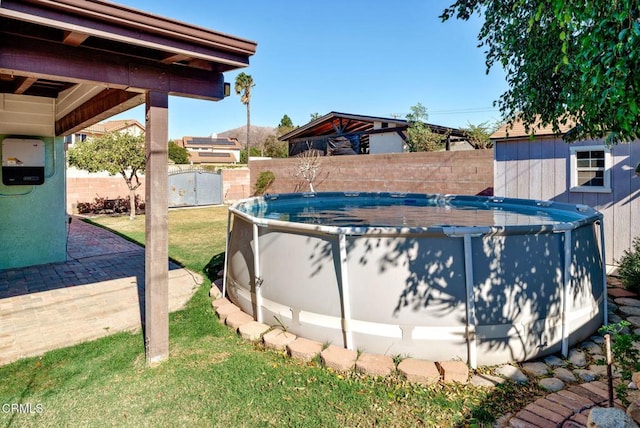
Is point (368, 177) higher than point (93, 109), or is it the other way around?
point (93, 109)

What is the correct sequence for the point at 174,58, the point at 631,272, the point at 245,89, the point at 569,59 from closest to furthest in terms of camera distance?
1. the point at 174,58
2. the point at 569,59
3. the point at 631,272
4. the point at 245,89

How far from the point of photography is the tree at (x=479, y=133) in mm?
17567

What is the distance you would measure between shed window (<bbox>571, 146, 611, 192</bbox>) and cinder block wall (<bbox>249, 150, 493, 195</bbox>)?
8.41 ft

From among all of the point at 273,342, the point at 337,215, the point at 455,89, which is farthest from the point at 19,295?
the point at 455,89

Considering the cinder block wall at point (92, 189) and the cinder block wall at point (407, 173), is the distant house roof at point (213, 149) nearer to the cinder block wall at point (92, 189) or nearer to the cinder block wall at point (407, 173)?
the cinder block wall at point (92, 189)

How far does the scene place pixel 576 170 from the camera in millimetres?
8367

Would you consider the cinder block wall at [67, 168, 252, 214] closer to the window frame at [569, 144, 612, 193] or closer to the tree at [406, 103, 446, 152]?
the tree at [406, 103, 446, 152]

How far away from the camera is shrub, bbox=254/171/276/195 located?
19314mm

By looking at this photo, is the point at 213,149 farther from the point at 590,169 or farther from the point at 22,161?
the point at 590,169

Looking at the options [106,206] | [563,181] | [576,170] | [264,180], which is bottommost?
[106,206]

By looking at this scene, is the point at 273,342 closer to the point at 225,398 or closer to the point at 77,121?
the point at 225,398

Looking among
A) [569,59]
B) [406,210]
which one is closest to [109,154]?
[406,210]

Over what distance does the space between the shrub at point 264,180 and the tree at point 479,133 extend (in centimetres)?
990

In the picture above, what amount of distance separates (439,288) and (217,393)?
2.31 m
